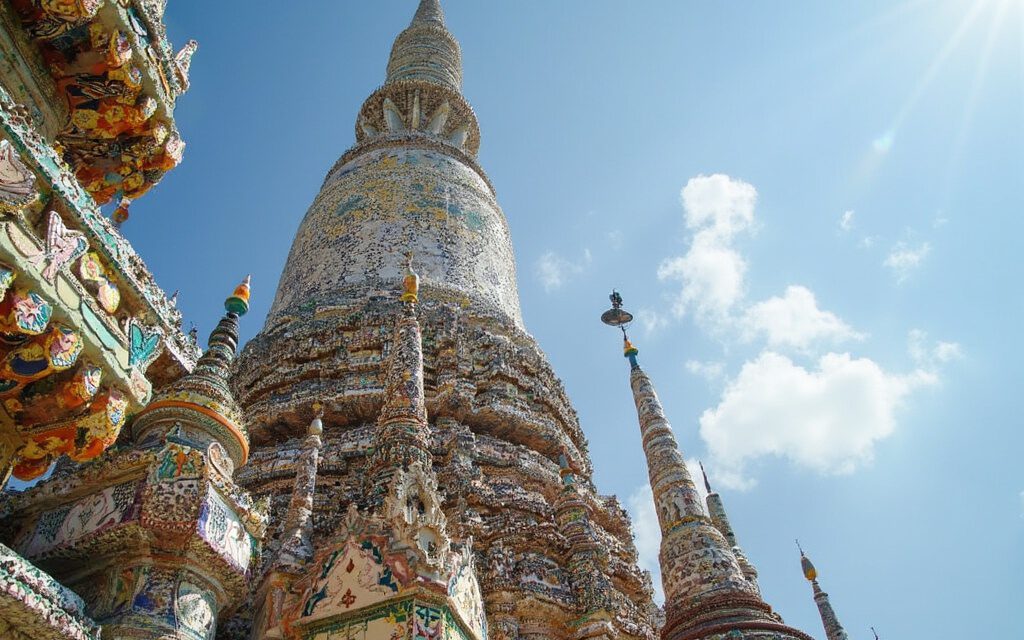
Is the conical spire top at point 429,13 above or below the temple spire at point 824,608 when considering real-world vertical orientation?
above

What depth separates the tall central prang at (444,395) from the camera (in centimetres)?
689

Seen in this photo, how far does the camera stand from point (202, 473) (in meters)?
4.21

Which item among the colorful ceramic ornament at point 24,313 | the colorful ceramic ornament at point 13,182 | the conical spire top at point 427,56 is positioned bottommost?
the colorful ceramic ornament at point 24,313

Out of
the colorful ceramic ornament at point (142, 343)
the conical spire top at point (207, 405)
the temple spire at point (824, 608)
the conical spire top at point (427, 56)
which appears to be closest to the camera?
the colorful ceramic ornament at point (142, 343)

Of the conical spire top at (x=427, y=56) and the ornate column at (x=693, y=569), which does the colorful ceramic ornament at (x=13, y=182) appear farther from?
the conical spire top at (x=427, y=56)

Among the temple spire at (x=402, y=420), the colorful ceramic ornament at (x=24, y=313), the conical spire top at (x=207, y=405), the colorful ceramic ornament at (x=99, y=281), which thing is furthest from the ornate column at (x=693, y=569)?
the colorful ceramic ornament at (x=24, y=313)

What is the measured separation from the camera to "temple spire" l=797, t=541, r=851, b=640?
1109 cm

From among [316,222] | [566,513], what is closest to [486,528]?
[566,513]

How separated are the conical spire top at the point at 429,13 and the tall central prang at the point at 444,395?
25.0ft

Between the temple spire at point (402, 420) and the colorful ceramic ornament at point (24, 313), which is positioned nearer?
the colorful ceramic ornament at point (24, 313)

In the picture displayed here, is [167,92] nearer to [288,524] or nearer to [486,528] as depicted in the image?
[288,524]

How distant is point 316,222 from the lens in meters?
13.6

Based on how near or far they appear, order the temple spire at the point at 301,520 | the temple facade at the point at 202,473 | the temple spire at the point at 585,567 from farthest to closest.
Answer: the temple spire at the point at 585,567
the temple spire at the point at 301,520
the temple facade at the point at 202,473

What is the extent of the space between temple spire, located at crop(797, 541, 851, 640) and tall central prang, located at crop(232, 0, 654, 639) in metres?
3.87
